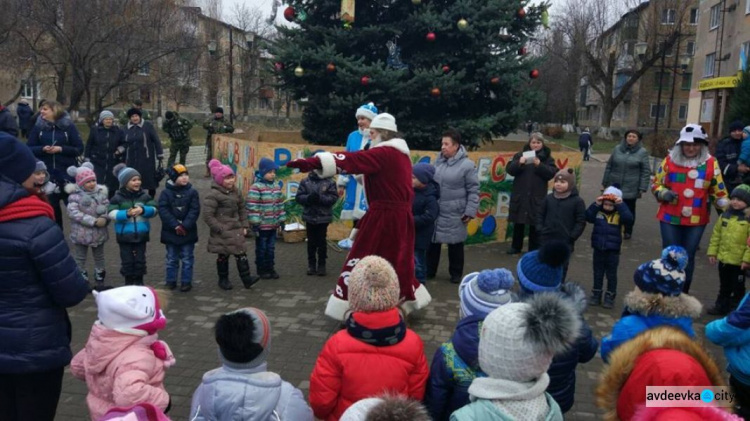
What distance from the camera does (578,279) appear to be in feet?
26.6

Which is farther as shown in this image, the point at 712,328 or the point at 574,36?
the point at 574,36

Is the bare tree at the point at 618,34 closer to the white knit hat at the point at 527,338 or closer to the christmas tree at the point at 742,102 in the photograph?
the christmas tree at the point at 742,102

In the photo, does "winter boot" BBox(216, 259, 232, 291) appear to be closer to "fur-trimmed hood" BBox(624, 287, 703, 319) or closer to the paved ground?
the paved ground

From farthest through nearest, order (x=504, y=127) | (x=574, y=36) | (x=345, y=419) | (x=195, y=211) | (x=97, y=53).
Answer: (x=574, y=36) < (x=97, y=53) < (x=504, y=127) < (x=195, y=211) < (x=345, y=419)

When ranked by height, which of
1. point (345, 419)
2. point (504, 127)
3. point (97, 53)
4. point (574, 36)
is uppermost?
point (574, 36)

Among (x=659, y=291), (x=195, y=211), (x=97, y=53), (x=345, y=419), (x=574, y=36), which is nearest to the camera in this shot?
(x=345, y=419)

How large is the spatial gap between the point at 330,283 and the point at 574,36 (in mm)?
48981

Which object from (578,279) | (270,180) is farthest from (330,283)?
(578,279)

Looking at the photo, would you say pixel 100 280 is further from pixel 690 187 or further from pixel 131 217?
pixel 690 187

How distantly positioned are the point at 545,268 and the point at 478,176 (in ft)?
20.4

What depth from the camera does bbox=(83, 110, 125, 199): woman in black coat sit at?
9.88 metres

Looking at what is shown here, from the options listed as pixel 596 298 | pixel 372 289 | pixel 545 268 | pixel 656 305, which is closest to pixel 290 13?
pixel 596 298

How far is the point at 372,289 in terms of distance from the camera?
10.3ft

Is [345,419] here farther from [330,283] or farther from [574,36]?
[574,36]
